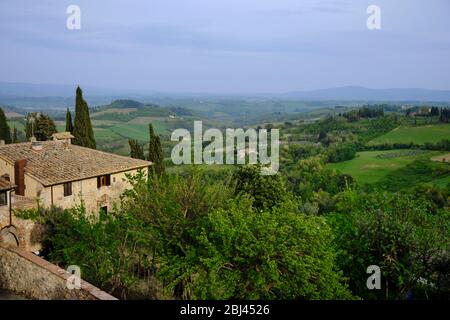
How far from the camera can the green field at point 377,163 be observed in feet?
183

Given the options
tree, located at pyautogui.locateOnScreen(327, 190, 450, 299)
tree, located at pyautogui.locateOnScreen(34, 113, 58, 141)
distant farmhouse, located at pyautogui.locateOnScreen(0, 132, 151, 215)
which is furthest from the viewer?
tree, located at pyautogui.locateOnScreen(34, 113, 58, 141)

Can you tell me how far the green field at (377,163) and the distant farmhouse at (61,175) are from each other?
36500 mm

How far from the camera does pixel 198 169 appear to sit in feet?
55.1

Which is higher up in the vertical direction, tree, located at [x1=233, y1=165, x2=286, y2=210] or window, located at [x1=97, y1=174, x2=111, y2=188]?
window, located at [x1=97, y1=174, x2=111, y2=188]

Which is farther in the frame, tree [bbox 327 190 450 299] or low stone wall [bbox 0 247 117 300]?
tree [bbox 327 190 450 299]

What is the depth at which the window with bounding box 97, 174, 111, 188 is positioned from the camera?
2258 cm

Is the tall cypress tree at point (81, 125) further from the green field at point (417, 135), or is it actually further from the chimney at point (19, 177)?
the green field at point (417, 135)

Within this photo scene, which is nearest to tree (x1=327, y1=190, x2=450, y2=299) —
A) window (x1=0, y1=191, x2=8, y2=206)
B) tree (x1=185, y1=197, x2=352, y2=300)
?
tree (x1=185, y1=197, x2=352, y2=300)

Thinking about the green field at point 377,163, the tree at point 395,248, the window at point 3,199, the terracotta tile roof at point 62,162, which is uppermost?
the terracotta tile roof at point 62,162

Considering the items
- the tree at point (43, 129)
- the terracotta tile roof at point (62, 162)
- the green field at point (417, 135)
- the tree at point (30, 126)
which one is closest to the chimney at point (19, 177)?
the terracotta tile roof at point (62, 162)

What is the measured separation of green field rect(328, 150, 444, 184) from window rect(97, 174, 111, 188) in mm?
36761

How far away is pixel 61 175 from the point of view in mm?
20625

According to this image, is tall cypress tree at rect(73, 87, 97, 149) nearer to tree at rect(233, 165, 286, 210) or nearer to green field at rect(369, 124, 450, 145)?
tree at rect(233, 165, 286, 210)

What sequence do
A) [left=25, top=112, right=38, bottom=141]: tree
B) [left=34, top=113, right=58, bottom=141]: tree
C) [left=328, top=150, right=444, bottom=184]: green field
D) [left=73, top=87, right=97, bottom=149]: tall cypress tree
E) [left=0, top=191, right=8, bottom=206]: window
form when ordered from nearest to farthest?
[left=0, top=191, right=8, bottom=206]: window
[left=73, top=87, right=97, bottom=149]: tall cypress tree
[left=25, top=112, right=38, bottom=141]: tree
[left=34, top=113, right=58, bottom=141]: tree
[left=328, top=150, right=444, bottom=184]: green field
